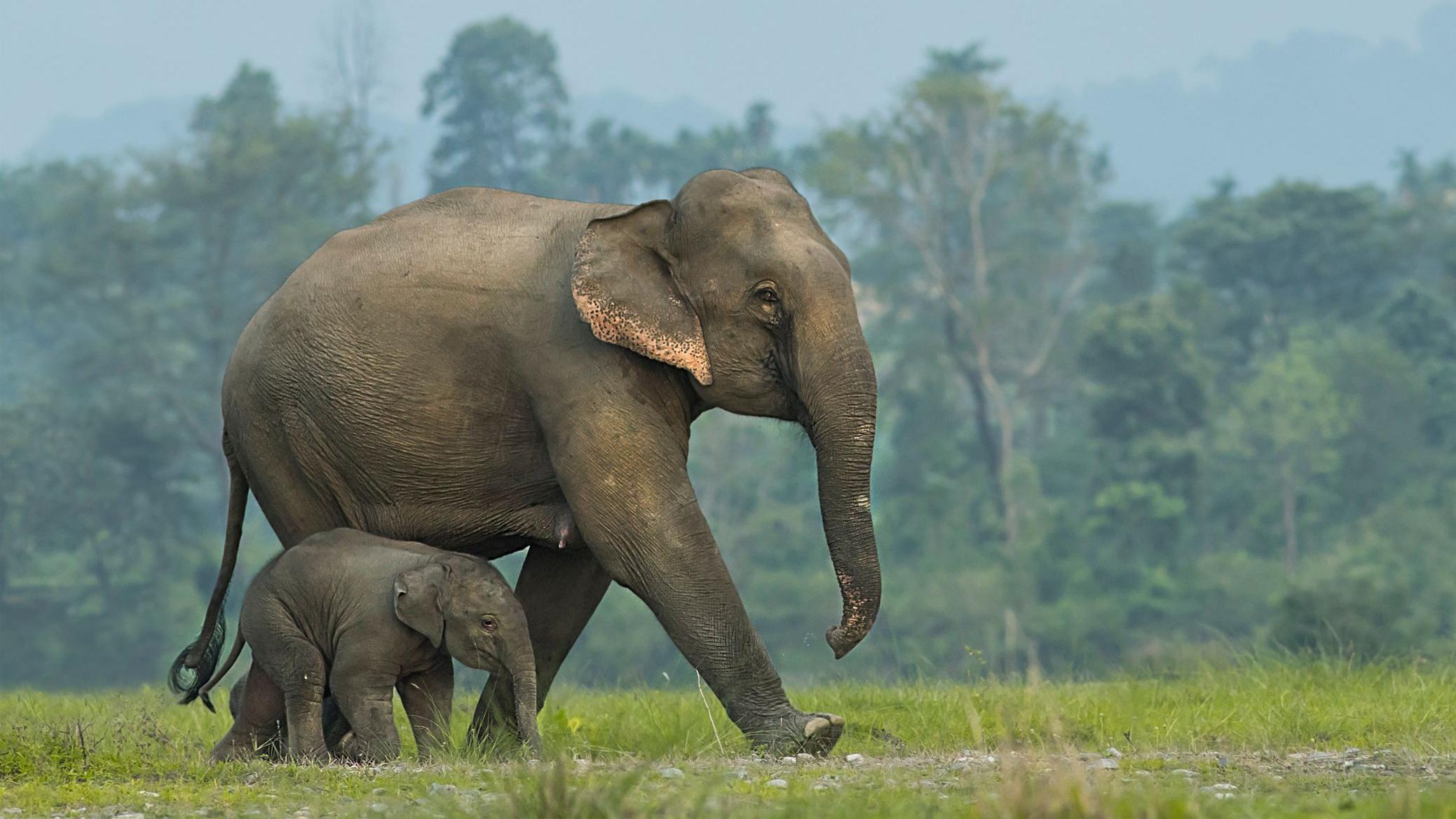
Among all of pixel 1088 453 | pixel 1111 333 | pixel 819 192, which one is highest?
pixel 819 192

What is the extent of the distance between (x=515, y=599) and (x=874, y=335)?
166ft

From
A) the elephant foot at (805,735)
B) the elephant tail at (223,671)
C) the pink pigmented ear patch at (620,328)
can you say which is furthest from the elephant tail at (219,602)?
the elephant foot at (805,735)

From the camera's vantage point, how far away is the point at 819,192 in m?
56.1

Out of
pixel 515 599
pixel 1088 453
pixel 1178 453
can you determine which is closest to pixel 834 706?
pixel 515 599

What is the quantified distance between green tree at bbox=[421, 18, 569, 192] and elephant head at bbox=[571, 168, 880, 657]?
5977cm

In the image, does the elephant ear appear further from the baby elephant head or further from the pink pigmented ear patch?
the baby elephant head

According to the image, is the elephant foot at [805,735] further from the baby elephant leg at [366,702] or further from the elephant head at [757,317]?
the baby elephant leg at [366,702]

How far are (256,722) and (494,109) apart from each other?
62006 mm

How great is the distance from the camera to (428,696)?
23.9ft

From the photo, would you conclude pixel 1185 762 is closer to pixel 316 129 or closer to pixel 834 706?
pixel 834 706

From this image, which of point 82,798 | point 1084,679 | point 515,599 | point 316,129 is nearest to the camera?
point 82,798

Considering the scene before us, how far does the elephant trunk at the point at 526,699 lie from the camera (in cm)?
688

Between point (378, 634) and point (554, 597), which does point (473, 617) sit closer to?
point (378, 634)

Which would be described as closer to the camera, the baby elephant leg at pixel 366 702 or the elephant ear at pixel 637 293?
the baby elephant leg at pixel 366 702
